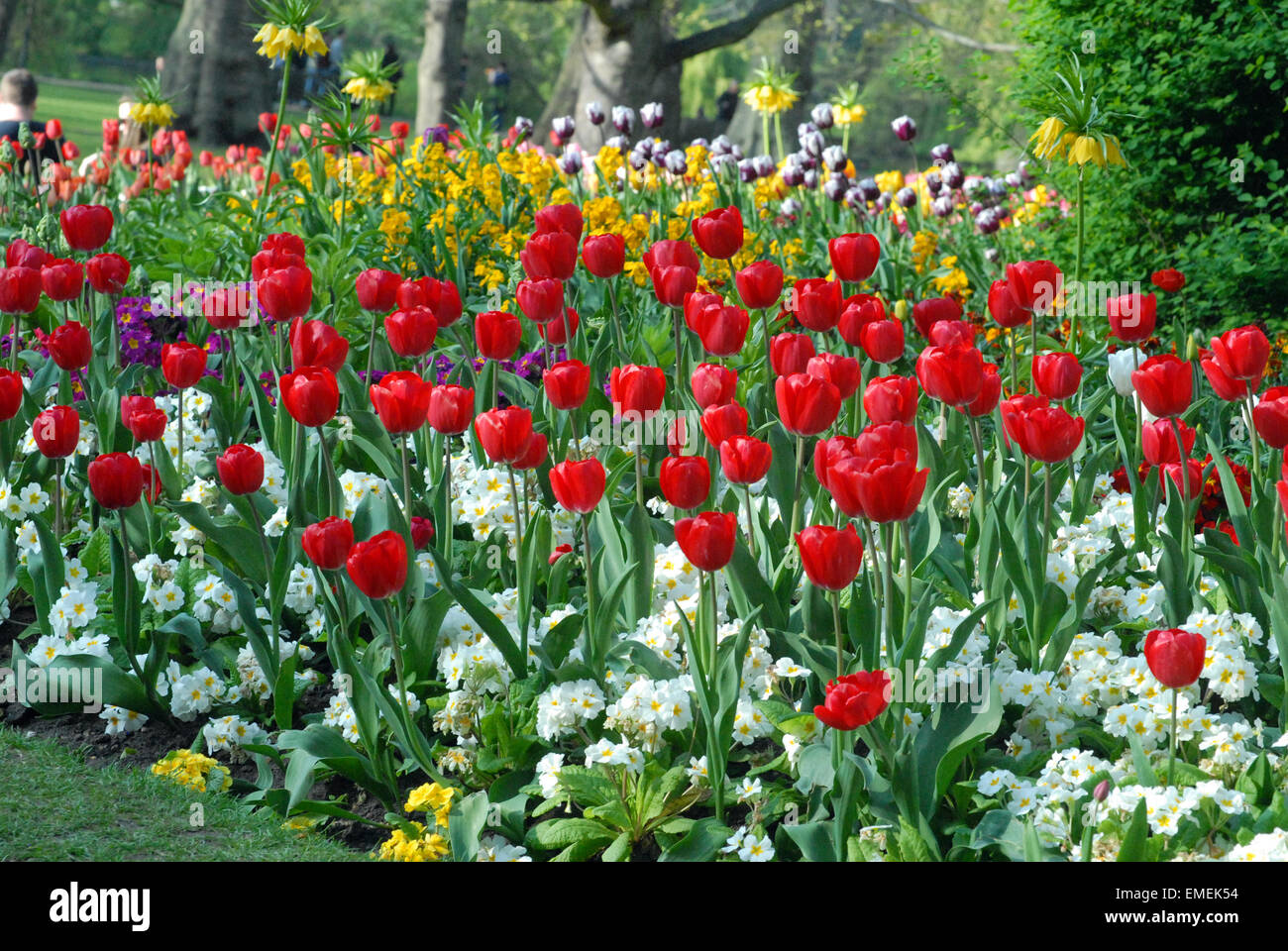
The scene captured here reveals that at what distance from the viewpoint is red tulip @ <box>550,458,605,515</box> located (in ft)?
8.18

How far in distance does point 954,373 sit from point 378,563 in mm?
1167

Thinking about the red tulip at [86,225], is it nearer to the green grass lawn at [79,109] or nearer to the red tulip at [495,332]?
the red tulip at [495,332]

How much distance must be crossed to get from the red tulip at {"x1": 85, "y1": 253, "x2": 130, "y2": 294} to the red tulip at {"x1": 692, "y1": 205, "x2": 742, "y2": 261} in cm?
169

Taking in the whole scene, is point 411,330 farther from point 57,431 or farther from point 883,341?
point 883,341

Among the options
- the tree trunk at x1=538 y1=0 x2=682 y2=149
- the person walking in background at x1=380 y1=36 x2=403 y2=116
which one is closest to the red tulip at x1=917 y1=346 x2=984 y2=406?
the person walking in background at x1=380 y1=36 x2=403 y2=116

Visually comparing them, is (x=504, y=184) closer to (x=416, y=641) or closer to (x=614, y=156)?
(x=614, y=156)

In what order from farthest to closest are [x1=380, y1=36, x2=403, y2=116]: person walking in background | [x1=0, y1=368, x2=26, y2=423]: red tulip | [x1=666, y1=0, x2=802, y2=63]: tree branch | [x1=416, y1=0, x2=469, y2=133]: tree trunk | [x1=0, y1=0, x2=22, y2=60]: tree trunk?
[x1=416, y1=0, x2=469, y2=133]: tree trunk → [x1=0, y1=0, x2=22, y2=60]: tree trunk → [x1=666, y1=0, x2=802, y2=63]: tree branch → [x1=380, y1=36, x2=403, y2=116]: person walking in background → [x1=0, y1=368, x2=26, y2=423]: red tulip

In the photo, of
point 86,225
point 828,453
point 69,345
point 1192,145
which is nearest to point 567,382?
point 828,453

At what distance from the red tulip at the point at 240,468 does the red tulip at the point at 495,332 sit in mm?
639

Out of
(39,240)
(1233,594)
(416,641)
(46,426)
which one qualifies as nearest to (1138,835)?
(1233,594)

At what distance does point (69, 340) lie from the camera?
3.46m

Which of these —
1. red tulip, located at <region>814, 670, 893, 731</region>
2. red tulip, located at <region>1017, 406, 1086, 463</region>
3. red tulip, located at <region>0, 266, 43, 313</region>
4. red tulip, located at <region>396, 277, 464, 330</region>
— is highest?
red tulip, located at <region>0, 266, 43, 313</region>

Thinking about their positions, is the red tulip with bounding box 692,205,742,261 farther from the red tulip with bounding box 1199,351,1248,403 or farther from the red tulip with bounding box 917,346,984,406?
the red tulip with bounding box 1199,351,1248,403

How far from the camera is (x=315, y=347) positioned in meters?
3.07
